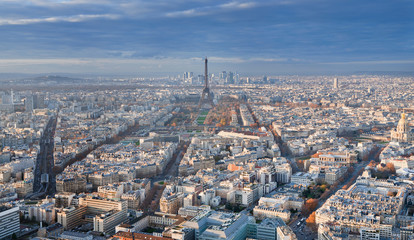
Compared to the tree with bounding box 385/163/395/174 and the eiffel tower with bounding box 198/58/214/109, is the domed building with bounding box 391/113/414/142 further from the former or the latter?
the eiffel tower with bounding box 198/58/214/109

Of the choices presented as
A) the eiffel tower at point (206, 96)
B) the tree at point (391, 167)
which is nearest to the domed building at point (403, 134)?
the tree at point (391, 167)

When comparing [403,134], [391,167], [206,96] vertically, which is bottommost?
[391,167]

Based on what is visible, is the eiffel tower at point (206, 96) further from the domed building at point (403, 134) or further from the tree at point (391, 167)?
the tree at point (391, 167)

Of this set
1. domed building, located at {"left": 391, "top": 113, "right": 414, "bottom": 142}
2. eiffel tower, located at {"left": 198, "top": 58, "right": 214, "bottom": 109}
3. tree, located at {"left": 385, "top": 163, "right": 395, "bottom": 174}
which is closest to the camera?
tree, located at {"left": 385, "top": 163, "right": 395, "bottom": 174}

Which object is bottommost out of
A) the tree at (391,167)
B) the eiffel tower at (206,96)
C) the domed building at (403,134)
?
the tree at (391,167)

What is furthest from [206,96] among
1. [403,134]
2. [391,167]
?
[391,167]

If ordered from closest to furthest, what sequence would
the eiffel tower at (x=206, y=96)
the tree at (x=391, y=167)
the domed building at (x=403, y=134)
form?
1. the tree at (x=391, y=167)
2. the domed building at (x=403, y=134)
3. the eiffel tower at (x=206, y=96)

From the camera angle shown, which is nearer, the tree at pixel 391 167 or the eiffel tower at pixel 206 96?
the tree at pixel 391 167

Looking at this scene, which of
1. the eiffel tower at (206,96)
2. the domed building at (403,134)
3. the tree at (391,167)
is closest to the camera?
the tree at (391,167)

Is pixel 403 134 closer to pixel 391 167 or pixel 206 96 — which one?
pixel 391 167

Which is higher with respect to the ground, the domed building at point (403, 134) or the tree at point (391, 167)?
the domed building at point (403, 134)

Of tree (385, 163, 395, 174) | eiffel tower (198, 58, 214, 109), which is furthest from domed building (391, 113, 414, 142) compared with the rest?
eiffel tower (198, 58, 214, 109)

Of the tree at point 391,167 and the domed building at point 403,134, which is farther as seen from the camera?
the domed building at point 403,134
